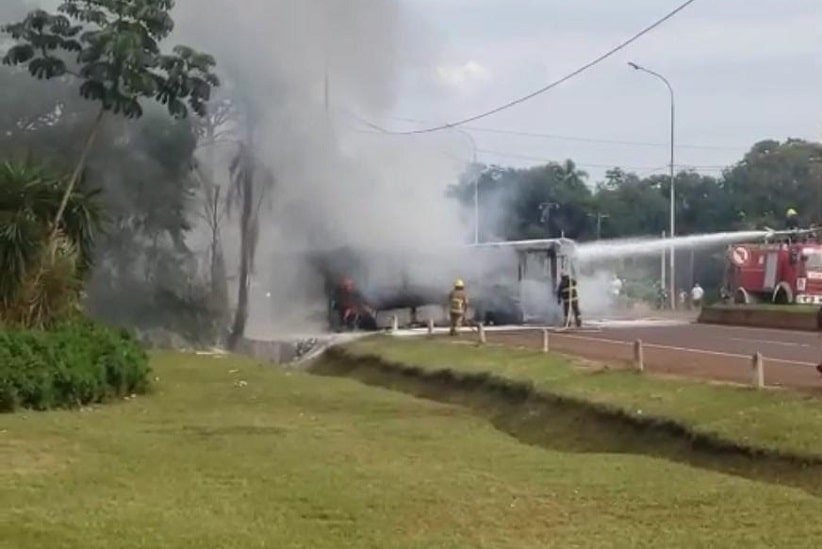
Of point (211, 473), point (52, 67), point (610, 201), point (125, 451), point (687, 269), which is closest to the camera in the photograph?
point (211, 473)

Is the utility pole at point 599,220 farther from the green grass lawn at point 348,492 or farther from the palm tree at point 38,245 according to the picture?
the green grass lawn at point 348,492

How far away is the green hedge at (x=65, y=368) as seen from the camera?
1681cm

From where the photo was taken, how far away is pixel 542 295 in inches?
1503

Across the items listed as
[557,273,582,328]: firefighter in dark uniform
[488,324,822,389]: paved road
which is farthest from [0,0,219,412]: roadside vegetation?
[557,273,582,328]: firefighter in dark uniform

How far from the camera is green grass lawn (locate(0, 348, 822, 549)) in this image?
8.93m

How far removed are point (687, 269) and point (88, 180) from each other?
47143mm

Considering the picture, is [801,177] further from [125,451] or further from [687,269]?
[125,451]

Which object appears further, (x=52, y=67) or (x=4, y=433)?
(x=52, y=67)

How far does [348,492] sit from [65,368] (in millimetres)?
8122

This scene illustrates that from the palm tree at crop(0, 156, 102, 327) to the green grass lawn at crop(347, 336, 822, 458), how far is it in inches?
230

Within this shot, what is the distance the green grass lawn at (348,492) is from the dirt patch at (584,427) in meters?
0.56

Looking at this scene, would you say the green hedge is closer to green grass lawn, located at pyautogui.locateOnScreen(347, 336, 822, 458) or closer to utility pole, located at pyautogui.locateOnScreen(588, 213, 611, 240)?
green grass lawn, located at pyautogui.locateOnScreen(347, 336, 822, 458)

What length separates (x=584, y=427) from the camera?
1598cm

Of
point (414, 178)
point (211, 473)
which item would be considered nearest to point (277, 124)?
point (414, 178)
